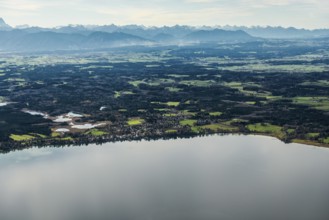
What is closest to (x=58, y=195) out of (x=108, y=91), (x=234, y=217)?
(x=234, y=217)

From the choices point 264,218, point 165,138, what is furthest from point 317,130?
point 264,218

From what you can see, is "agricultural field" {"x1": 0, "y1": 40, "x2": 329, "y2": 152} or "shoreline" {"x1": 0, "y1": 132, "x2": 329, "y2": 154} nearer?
"shoreline" {"x1": 0, "y1": 132, "x2": 329, "y2": 154}

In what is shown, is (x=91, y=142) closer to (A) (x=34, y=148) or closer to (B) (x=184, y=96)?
(A) (x=34, y=148)

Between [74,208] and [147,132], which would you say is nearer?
[74,208]

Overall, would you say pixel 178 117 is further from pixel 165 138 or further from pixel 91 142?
pixel 91 142

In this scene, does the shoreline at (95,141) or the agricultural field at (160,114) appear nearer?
the shoreline at (95,141)

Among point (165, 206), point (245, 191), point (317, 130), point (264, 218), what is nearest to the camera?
point (264, 218)

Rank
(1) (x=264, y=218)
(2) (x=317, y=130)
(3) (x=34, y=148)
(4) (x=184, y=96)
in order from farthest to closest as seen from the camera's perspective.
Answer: (4) (x=184, y=96)
(2) (x=317, y=130)
(3) (x=34, y=148)
(1) (x=264, y=218)

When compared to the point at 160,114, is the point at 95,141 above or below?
Result: above

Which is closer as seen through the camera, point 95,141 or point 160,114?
point 95,141
